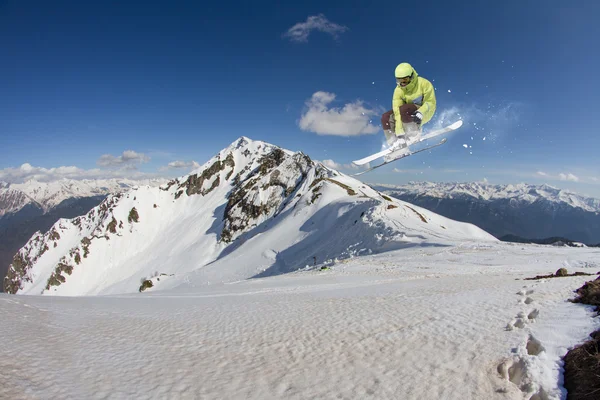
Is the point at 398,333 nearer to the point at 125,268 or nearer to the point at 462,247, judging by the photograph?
the point at 462,247

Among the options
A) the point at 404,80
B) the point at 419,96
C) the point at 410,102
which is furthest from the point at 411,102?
the point at 404,80

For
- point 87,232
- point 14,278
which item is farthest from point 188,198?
point 14,278

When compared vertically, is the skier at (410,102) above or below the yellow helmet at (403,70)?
below

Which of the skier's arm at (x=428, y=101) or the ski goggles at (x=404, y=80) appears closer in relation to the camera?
the ski goggles at (x=404, y=80)

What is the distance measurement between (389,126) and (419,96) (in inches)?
96.7

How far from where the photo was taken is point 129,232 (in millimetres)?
137625

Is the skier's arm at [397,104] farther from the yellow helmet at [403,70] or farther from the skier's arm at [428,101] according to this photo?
the yellow helmet at [403,70]

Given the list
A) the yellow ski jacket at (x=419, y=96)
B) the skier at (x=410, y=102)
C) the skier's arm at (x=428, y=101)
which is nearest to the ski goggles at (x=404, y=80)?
the skier at (x=410, y=102)

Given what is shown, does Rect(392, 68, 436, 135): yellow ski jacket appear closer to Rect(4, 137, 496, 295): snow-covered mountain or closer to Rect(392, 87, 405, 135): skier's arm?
Rect(392, 87, 405, 135): skier's arm

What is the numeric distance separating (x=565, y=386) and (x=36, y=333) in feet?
24.7

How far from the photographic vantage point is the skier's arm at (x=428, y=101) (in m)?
12.0

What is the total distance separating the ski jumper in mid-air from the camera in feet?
36.4

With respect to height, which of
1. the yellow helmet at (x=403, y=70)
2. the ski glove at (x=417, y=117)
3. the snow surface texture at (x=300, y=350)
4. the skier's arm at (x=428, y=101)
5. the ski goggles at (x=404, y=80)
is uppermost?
the yellow helmet at (x=403, y=70)

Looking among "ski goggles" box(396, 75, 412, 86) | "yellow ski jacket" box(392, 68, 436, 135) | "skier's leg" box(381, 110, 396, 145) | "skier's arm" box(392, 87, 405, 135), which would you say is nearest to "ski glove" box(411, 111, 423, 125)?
"yellow ski jacket" box(392, 68, 436, 135)
